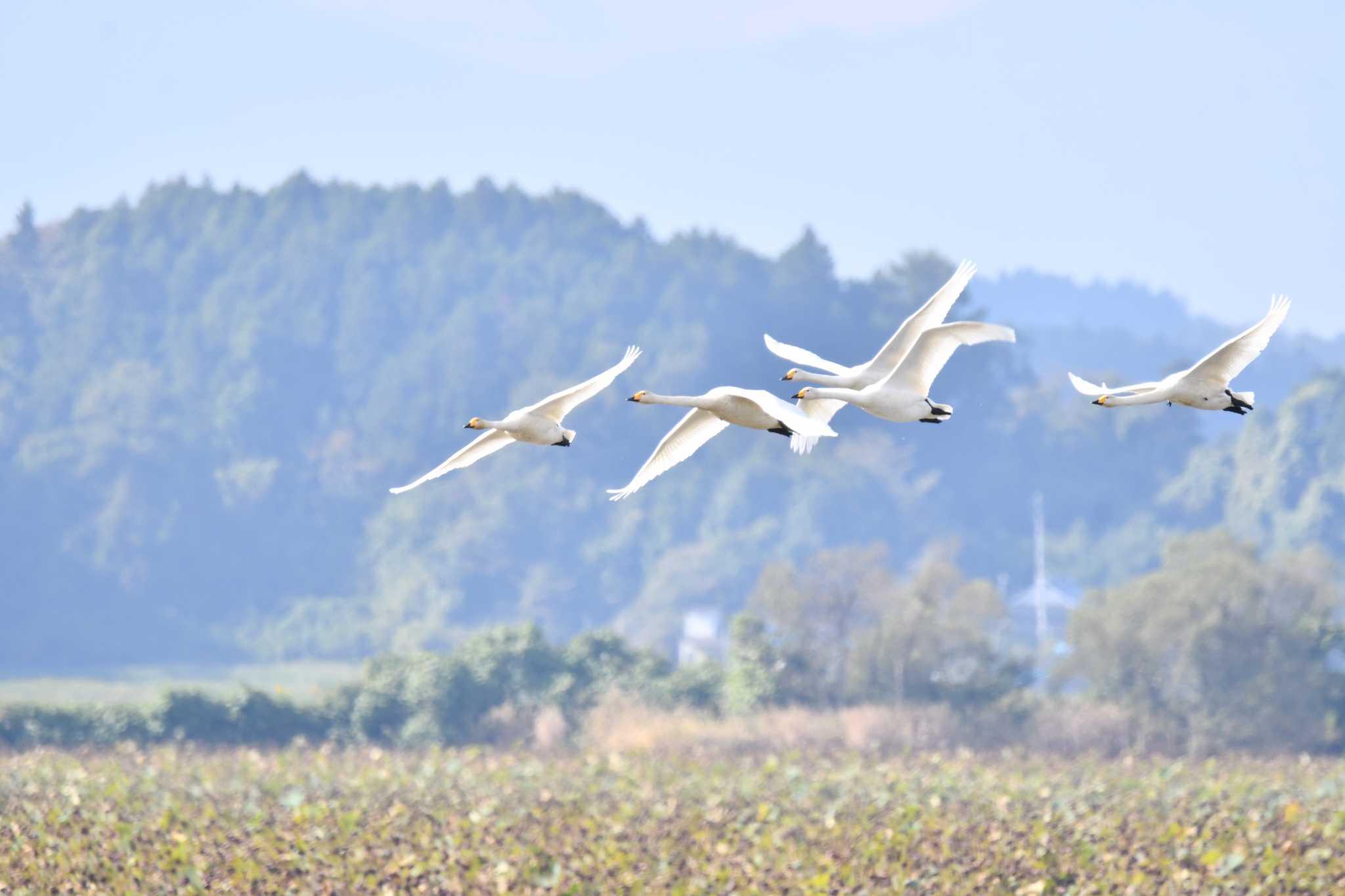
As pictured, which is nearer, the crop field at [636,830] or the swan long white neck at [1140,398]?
the swan long white neck at [1140,398]

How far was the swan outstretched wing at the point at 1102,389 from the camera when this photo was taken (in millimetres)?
11016

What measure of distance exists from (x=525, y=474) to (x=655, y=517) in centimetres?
831

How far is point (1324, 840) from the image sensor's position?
90.3 feet

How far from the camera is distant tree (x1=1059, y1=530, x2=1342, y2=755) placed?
5644 cm

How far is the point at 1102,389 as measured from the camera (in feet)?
37.1

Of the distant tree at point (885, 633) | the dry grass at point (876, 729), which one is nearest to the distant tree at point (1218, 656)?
the dry grass at point (876, 729)

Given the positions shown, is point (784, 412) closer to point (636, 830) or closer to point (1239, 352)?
point (1239, 352)

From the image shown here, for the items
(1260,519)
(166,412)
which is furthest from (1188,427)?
(166,412)

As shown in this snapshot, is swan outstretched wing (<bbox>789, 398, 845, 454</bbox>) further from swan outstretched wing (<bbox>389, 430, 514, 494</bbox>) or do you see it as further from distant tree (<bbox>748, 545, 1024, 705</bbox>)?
distant tree (<bbox>748, 545, 1024, 705</bbox>)

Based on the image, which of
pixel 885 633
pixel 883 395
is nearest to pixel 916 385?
pixel 883 395

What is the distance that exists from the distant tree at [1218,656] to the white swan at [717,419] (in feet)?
147

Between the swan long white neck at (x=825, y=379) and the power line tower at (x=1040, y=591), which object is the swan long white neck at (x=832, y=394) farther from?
the power line tower at (x=1040, y=591)

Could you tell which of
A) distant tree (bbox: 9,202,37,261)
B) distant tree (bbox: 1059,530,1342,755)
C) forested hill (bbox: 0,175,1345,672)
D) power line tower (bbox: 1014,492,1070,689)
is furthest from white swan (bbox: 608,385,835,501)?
distant tree (bbox: 9,202,37,261)

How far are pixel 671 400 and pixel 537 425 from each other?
0.80 metres
